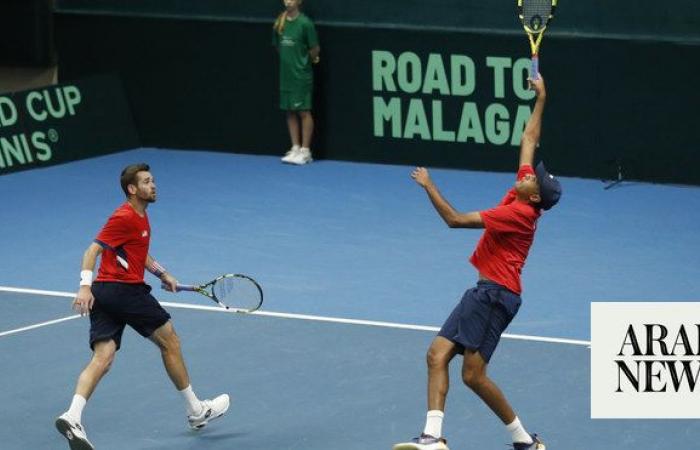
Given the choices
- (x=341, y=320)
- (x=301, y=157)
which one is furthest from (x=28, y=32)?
(x=341, y=320)

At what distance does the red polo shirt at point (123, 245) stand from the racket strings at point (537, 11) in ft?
13.9

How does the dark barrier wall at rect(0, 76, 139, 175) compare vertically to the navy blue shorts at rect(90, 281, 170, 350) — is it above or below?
below

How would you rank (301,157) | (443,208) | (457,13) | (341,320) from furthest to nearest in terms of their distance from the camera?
(301,157)
(457,13)
(341,320)
(443,208)

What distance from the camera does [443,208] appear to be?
34.4ft

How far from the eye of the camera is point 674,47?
64.8 ft

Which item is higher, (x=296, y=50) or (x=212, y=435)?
(x=296, y=50)

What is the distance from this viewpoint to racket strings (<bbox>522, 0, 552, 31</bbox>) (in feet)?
47.0

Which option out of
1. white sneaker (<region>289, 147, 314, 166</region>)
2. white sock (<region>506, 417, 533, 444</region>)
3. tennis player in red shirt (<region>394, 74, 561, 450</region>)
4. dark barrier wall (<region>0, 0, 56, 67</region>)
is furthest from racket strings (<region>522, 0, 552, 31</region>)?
dark barrier wall (<region>0, 0, 56, 67</region>)

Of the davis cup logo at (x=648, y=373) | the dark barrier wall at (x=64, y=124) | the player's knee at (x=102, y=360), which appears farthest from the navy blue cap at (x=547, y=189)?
the dark barrier wall at (x=64, y=124)

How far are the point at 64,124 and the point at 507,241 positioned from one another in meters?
12.3

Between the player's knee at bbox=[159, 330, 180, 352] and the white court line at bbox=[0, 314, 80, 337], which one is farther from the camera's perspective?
the white court line at bbox=[0, 314, 80, 337]

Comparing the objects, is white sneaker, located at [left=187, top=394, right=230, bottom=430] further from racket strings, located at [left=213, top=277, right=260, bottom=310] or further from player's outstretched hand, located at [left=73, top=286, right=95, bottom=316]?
player's outstretched hand, located at [left=73, top=286, right=95, bottom=316]

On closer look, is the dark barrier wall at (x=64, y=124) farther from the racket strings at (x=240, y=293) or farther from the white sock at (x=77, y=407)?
the white sock at (x=77, y=407)

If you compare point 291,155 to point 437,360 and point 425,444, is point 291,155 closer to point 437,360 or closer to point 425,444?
point 437,360
